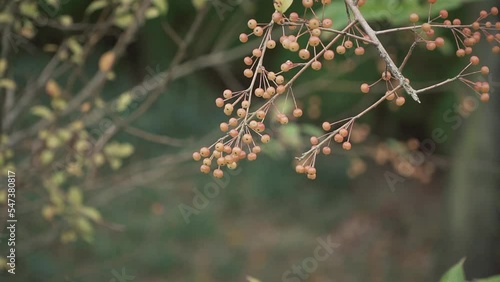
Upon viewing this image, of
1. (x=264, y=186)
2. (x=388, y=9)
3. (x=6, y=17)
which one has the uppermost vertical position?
(x=264, y=186)

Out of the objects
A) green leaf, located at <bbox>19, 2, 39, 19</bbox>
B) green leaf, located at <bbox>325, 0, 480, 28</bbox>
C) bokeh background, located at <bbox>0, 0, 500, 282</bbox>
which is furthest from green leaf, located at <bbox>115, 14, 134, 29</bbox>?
green leaf, located at <bbox>325, 0, 480, 28</bbox>

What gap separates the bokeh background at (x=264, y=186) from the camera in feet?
11.8

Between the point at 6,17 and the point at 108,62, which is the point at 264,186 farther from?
→ the point at 6,17

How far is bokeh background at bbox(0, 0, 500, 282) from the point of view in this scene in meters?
3.61

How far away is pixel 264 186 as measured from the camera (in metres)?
5.52

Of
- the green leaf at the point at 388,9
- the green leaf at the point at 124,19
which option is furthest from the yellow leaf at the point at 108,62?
the green leaf at the point at 388,9

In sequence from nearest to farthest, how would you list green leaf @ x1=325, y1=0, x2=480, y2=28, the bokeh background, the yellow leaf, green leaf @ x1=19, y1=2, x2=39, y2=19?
green leaf @ x1=325, y1=0, x2=480, y2=28
green leaf @ x1=19, y1=2, x2=39, y2=19
the yellow leaf
the bokeh background

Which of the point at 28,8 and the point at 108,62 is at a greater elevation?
the point at 28,8

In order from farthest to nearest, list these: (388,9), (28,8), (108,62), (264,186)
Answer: (264,186) → (108,62) → (28,8) → (388,9)

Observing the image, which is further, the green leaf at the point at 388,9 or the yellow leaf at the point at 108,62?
the yellow leaf at the point at 108,62

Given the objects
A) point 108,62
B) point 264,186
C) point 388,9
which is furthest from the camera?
point 264,186

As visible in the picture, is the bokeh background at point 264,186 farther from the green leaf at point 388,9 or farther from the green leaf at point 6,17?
the green leaf at point 388,9

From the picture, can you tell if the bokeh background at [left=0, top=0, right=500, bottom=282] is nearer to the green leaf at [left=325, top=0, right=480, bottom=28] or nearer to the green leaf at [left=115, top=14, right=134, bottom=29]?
the green leaf at [left=115, top=14, right=134, bottom=29]

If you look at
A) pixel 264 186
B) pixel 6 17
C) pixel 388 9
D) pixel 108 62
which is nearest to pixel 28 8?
pixel 6 17
